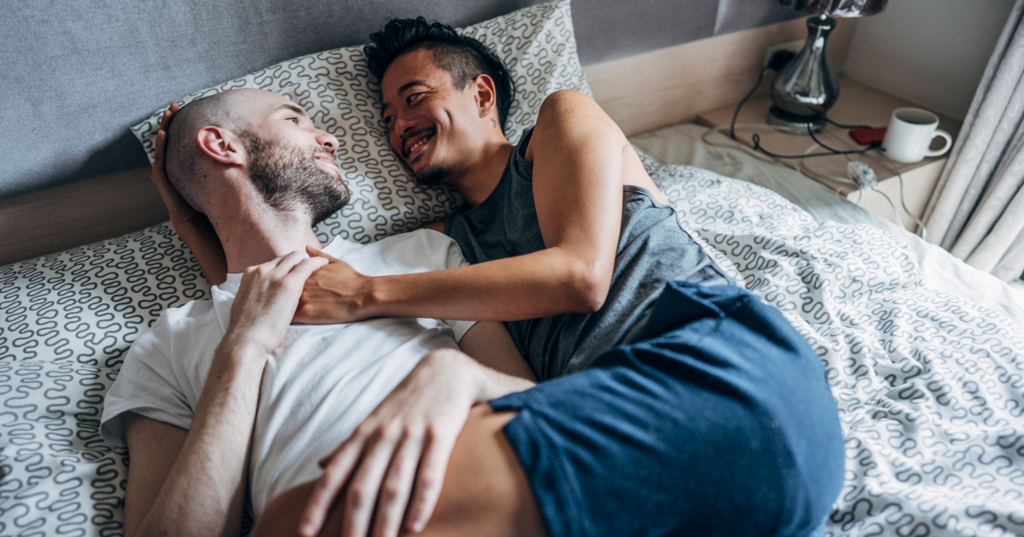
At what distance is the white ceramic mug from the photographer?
67.2 inches

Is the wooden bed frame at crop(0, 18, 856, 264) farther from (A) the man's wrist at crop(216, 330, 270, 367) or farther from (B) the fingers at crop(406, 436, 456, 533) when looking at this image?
(B) the fingers at crop(406, 436, 456, 533)

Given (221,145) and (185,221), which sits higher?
(221,145)

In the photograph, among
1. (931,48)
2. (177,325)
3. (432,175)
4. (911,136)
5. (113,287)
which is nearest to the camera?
(177,325)

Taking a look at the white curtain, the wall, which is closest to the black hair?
the white curtain

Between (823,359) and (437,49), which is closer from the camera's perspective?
(823,359)

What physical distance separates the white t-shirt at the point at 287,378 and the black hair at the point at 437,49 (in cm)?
64

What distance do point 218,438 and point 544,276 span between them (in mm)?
514

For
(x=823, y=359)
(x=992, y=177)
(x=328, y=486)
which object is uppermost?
(x=328, y=486)

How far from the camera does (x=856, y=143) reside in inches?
74.6

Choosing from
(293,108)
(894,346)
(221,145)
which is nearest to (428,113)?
(293,108)

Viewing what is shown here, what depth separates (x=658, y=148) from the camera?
192 centimetres

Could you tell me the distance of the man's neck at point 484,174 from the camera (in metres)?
1.37

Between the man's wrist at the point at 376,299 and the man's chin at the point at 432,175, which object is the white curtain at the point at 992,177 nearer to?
the man's chin at the point at 432,175

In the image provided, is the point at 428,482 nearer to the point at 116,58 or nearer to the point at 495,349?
the point at 495,349
